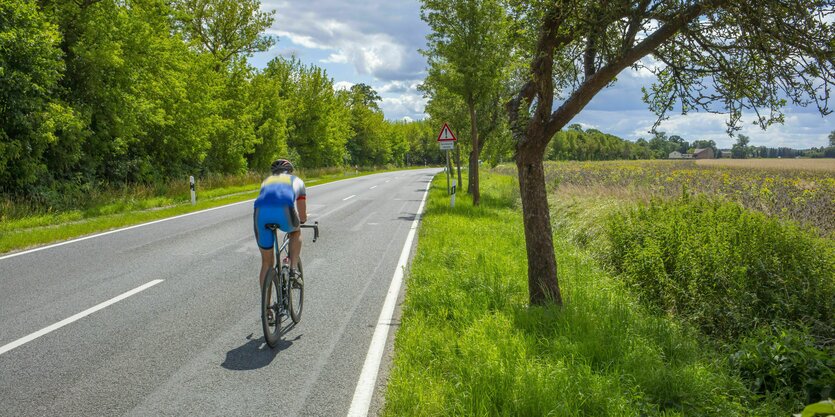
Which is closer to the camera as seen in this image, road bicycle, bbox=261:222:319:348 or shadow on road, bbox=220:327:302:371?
shadow on road, bbox=220:327:302:371

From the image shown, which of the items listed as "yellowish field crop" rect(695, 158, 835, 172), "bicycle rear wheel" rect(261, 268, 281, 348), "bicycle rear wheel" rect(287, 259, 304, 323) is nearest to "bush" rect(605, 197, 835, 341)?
"bicycle rear wheel" rect(287, 259, 304, 323)

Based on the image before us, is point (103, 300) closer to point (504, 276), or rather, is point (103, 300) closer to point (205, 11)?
point (504, 276)

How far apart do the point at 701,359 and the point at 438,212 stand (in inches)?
440

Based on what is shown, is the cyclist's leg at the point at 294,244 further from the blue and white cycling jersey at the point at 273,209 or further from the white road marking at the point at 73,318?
the white road marking at the point at 73,318

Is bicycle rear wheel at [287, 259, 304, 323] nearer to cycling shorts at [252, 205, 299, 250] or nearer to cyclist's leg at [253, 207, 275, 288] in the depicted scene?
cyclist's leg at [253, 207, 275, 288]

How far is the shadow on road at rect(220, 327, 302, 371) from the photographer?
432cm

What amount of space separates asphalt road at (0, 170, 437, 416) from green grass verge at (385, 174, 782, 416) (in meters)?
0.62

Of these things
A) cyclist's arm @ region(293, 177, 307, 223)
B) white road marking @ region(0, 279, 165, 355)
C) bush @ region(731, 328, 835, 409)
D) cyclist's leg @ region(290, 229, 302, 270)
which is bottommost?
bush @ region(731, 328, 835, 409)

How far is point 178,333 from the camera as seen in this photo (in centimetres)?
501

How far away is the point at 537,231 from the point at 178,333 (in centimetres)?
401

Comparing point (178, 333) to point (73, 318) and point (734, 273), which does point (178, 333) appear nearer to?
point (73, 318)

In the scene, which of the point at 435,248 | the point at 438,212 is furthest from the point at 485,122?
the point at 435,248

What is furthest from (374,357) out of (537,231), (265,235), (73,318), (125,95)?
(125,95)

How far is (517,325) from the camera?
4.93 m
